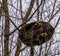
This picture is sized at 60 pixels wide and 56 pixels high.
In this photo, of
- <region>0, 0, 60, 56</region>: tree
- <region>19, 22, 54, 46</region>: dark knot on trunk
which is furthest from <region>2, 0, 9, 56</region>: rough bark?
<region>19, 22, 54, 46</region>: dark knot on trunk

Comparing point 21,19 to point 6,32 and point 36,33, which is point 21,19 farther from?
point 36,33

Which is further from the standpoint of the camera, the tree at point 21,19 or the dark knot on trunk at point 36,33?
the tree at point 21,19

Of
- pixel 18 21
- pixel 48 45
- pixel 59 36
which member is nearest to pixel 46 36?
pixel 48 45

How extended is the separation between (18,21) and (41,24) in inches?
14.6

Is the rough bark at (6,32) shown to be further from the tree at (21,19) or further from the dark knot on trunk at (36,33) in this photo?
the dark knot on trunk at (36,33)

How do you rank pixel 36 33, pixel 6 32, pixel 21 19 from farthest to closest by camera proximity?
1. pixel 21 19
2. pixel 6 32
3. pixel 36 33

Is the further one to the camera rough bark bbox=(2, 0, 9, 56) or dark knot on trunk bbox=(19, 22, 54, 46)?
rough bark bbox=(2, 0, 9, 56)

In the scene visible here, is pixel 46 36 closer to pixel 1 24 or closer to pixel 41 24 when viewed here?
pixel 41 24

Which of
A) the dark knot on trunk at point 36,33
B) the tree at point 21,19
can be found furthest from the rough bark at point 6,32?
the dark knot on trunk at point 36,33

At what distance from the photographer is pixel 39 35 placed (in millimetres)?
1697

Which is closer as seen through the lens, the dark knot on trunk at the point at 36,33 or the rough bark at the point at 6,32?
the dark knot on trunk at the point at 36,33

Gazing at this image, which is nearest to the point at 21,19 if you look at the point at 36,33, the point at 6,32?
the point at 6,32

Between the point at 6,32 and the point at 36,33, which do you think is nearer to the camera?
the point at 36,33

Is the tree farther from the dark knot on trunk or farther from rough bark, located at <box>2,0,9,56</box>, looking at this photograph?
the dark knot on trunk
